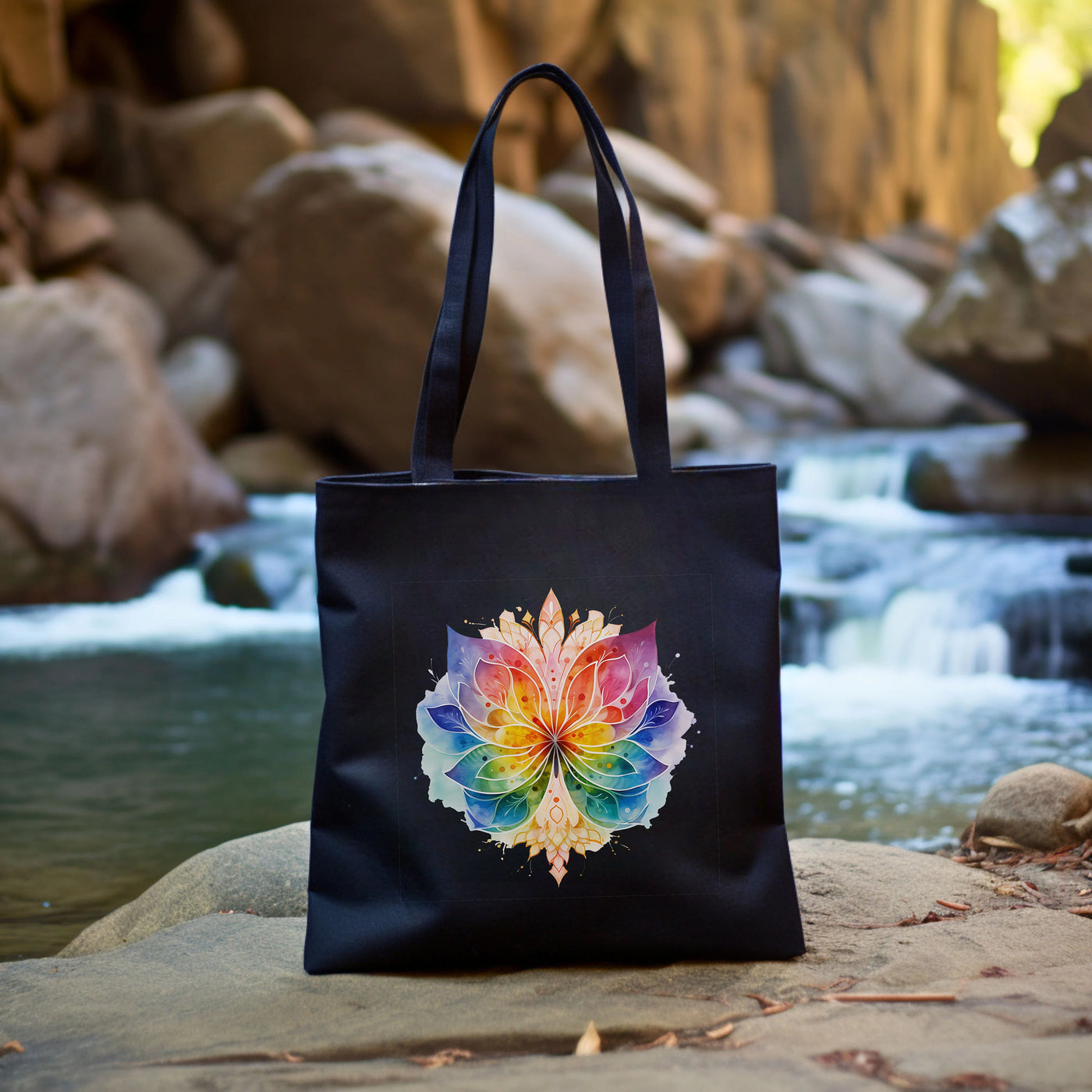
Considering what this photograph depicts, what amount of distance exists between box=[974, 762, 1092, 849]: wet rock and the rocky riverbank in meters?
0.45

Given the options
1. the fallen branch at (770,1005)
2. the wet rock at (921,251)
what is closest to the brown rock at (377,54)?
the wet rock at (921,251)

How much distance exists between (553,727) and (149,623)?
16.1 ft

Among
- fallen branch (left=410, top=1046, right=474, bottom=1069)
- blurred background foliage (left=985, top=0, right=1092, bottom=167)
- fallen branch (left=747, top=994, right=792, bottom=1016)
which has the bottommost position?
fallen branch (left=410, top=1046, right=474, bottom=1069)

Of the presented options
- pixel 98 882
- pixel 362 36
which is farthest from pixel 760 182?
pixel 98 882

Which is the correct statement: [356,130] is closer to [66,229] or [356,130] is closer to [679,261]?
[66,229]

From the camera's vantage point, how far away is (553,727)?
4.90ft

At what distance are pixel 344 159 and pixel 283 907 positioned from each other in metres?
6.76

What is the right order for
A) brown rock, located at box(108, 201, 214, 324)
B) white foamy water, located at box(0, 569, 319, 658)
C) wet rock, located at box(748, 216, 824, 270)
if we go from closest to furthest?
white foamy water, located at box(0, 569, 319, 658) < brown rock, located at box(108, 201, 214, 324) < wet rock, located at box(748, 216, 824, 270)

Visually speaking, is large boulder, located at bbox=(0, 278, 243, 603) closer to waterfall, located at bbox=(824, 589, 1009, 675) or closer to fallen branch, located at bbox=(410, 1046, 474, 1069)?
waterfall, located at bbox=(824, 589, 1009, 675)

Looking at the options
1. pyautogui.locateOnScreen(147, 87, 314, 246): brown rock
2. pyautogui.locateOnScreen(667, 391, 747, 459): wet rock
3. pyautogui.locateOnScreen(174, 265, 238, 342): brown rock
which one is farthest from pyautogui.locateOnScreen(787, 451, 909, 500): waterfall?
pyautogui.locateOnScreen(147, 87, 314, 246): brown rock

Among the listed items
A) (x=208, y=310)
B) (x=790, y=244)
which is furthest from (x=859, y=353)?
(x=208, y=310)

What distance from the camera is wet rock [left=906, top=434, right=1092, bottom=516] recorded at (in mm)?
7094

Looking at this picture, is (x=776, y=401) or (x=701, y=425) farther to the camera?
(x=776, y=401)

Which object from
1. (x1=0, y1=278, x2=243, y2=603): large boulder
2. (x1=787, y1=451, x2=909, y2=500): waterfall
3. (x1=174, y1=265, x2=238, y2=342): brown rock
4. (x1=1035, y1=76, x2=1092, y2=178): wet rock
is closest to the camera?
(x1=0, y1=278, x2=243, y2=603): large boulder
